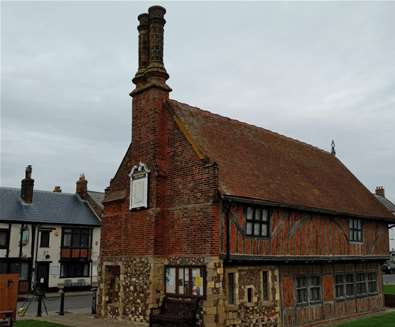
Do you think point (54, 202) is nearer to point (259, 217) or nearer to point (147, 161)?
point (147, 161)

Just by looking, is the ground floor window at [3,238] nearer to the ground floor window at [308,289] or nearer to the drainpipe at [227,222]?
the ground floor window at [308,289]

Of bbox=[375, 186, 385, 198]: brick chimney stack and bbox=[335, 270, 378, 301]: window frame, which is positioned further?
bbox=[375, 186, 385, 198]: brick chimney stack

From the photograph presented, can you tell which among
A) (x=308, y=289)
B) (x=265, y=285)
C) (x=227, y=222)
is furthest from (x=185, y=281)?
(x=308, y=289)

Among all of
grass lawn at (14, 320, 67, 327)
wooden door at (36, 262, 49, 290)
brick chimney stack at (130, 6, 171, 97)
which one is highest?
brick chimney stack at (130, 6, 171, 97)

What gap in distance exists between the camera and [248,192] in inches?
635

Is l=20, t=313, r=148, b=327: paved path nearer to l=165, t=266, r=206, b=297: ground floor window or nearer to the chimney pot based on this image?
l=165, t=266, r=206, b=297: ground floor window

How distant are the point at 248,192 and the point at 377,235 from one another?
11.3 metres

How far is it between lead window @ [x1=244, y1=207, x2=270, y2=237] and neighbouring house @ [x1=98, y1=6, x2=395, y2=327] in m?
0.04

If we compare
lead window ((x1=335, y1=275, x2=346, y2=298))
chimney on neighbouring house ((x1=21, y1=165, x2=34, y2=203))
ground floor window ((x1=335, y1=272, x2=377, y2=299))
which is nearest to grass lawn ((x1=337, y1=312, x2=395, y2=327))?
lead window ((x1=335, y1=275, x2=346, y2=298))

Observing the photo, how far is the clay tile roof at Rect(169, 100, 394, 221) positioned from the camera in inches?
667

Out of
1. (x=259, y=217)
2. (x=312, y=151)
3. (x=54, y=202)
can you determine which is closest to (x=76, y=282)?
(x=54, y=202)

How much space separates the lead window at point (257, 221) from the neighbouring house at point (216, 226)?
4cm

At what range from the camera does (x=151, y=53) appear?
61.5 ft

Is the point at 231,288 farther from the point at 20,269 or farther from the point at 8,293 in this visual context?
the point at 20,269
